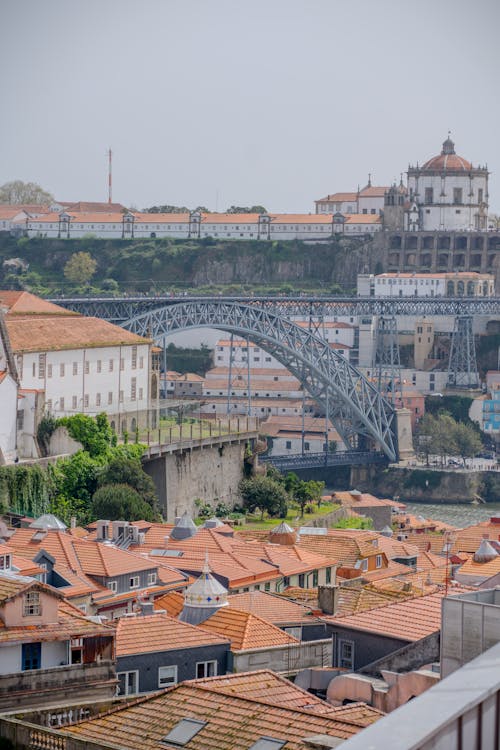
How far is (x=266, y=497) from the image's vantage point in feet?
146

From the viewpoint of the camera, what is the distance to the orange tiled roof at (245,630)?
16688mm

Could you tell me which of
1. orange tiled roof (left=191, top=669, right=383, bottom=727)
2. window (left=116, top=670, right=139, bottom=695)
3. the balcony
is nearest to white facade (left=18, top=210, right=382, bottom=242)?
window (left=116, top=670, right=139, bottom=695)

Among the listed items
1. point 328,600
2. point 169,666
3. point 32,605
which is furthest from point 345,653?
point 328,600

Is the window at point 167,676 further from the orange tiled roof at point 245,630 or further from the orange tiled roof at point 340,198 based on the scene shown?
the orange tiled roof at point 340,198

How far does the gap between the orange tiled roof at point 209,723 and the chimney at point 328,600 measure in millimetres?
9360

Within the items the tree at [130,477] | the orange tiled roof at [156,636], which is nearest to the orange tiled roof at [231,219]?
the tree at [130,477]

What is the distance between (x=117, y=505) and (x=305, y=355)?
3132cm

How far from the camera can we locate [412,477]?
232ft

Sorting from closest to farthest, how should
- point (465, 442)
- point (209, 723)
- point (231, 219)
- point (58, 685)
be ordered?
point (209, 723) → point (58, 685) → point (465, 442) → point (231, 219)

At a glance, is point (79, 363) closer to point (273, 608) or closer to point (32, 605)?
point (273, 608)

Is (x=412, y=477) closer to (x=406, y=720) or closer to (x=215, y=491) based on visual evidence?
(x=215, y=491)

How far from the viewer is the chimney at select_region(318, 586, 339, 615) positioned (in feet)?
65.8

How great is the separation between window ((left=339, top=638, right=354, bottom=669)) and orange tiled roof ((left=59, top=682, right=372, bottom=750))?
5.05 metres

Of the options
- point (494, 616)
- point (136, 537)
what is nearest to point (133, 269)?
point (136, 537)
